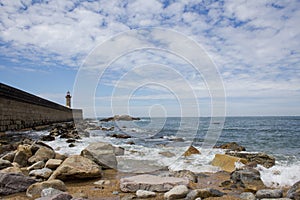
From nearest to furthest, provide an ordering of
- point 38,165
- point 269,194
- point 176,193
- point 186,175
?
point 176,193, point 269,194, point 186,175, point 38,165

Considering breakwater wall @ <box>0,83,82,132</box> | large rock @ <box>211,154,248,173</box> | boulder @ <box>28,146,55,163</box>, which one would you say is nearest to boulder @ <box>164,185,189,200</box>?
large rock @ <box>211,154,248,173</box>

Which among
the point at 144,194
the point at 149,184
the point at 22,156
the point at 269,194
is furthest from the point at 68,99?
the point at 269,194

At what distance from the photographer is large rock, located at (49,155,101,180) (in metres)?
5.29

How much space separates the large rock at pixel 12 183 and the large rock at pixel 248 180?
168 inches

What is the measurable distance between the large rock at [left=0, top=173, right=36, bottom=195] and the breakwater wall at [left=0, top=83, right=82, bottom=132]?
12.0 metres

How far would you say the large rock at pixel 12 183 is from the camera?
14.7ft

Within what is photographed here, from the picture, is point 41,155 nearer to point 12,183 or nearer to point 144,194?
point 12,183

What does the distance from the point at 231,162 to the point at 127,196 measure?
4.15m

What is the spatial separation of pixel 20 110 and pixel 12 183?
15.5 m

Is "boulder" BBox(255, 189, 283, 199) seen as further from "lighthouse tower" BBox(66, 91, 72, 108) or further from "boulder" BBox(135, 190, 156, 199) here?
"lighthouse tower" BBox(66, 91, 72, 108)

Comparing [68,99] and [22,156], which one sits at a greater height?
[68,99]

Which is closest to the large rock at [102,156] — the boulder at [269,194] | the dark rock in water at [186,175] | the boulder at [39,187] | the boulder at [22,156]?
the boulder at [22,156]

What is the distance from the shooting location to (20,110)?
18.4 metres

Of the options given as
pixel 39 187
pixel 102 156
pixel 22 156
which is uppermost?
pixel 22 156
